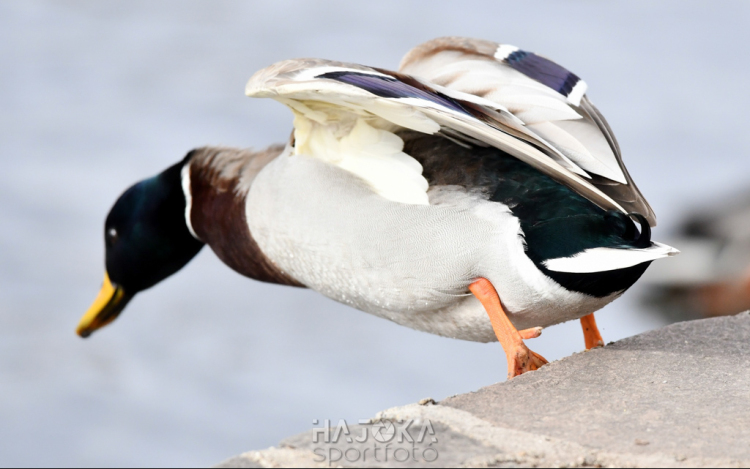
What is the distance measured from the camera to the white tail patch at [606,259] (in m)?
2.37

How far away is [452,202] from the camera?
2.76m

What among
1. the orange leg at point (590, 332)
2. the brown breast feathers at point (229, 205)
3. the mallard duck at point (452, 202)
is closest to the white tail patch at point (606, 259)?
the mallard duck at point (452, 202)

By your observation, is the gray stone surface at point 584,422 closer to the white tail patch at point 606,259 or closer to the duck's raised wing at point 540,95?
the white tail patch at point 606,259

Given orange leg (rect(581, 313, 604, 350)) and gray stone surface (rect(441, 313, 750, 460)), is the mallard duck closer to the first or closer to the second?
orange leg (rect(581, 313, 604, 350))

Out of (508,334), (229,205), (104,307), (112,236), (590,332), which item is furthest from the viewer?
(104,307)

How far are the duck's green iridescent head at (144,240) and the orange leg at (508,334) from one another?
67.7 inches

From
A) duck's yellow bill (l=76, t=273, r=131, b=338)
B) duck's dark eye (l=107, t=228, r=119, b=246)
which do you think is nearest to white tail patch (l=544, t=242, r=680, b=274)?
duck's dark eye (l=107, t=228, r=119, b=246)

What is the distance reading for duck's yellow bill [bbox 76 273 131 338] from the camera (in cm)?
442

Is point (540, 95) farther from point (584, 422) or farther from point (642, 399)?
point (584, 422)

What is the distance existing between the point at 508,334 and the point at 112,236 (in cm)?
226

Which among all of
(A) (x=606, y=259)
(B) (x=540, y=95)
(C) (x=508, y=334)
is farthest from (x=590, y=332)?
(B) (x=540, y=95)

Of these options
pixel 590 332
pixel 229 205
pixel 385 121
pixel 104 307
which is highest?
pixel 385 121

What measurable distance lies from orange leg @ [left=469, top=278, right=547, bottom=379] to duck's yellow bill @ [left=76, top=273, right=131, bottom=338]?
228 centimetres

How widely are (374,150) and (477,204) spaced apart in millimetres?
409
